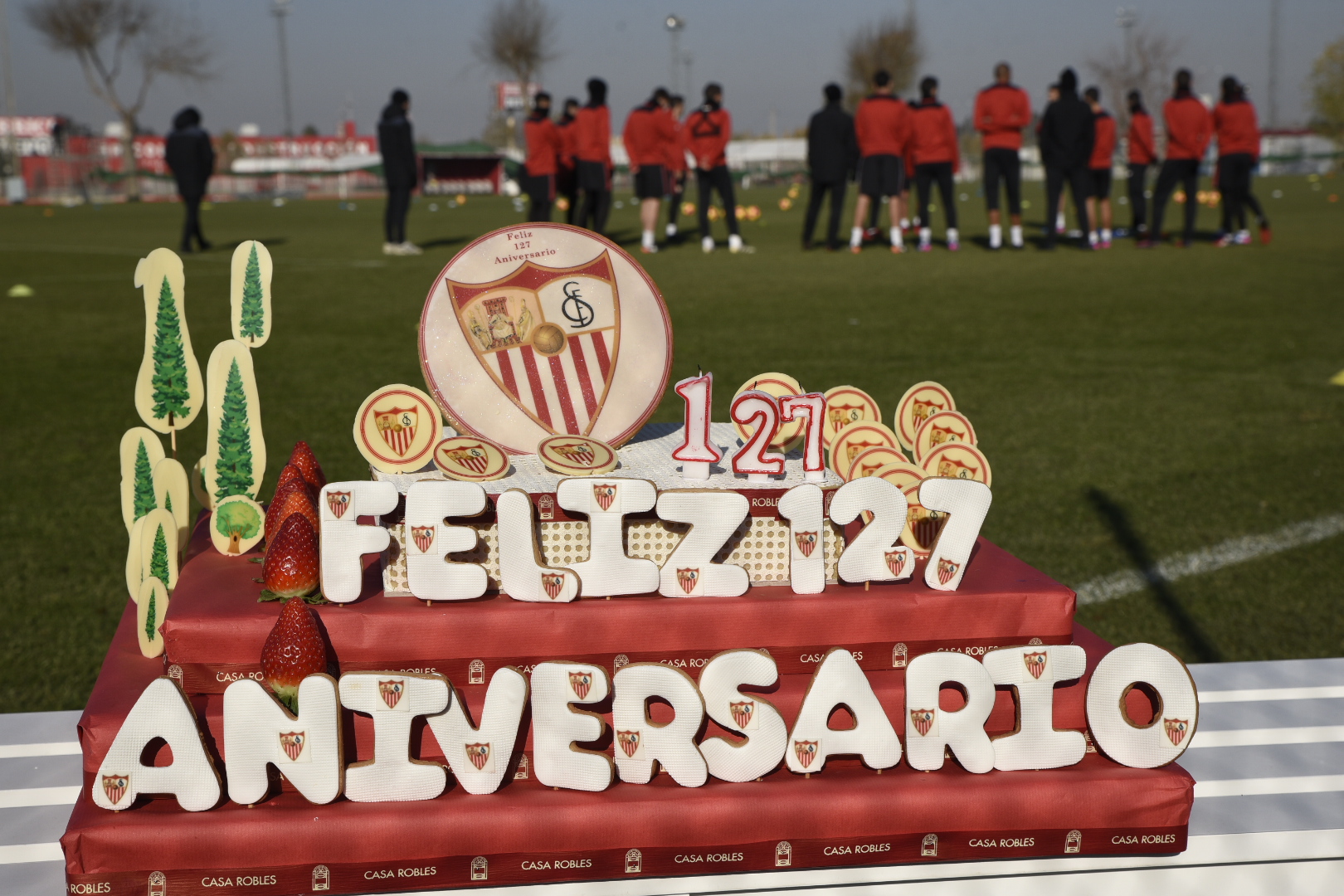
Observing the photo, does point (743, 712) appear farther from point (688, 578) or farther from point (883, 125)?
point (883, 125)

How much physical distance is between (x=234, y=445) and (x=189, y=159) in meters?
14.3

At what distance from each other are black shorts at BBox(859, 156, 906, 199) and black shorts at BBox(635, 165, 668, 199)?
244 centimetres

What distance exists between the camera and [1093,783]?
5.83 feet

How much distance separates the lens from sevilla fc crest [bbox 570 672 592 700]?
1755 millimetres

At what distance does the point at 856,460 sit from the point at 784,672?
0.47 meters

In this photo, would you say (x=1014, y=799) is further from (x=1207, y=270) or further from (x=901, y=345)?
(x=1207, y=270)

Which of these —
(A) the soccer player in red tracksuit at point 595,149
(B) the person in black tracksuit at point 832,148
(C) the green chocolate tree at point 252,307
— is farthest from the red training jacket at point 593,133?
(C) the green chocolate tree at point 252,307

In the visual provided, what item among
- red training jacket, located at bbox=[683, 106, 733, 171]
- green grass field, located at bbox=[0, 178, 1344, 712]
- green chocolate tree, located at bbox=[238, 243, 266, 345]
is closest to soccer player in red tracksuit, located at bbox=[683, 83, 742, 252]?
red training jacket, located at bbox=[683, 106, 733, 171]

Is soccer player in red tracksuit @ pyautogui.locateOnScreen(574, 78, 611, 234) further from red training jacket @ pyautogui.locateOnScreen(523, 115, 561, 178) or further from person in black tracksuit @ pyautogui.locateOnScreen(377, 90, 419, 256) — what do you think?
person in black tracksuit @ pyautogui.locateOnScreen(377, 90, 419, 256)

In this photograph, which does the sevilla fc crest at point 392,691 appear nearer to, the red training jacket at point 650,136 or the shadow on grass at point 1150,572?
the shadow on grass at point 1150,572

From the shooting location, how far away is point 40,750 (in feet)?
6.82

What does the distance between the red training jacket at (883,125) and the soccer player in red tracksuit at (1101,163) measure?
2.68 metres

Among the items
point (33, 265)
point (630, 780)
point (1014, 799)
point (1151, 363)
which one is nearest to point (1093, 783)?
point (1014, 799)

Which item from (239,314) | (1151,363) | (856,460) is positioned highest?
(239,314)
